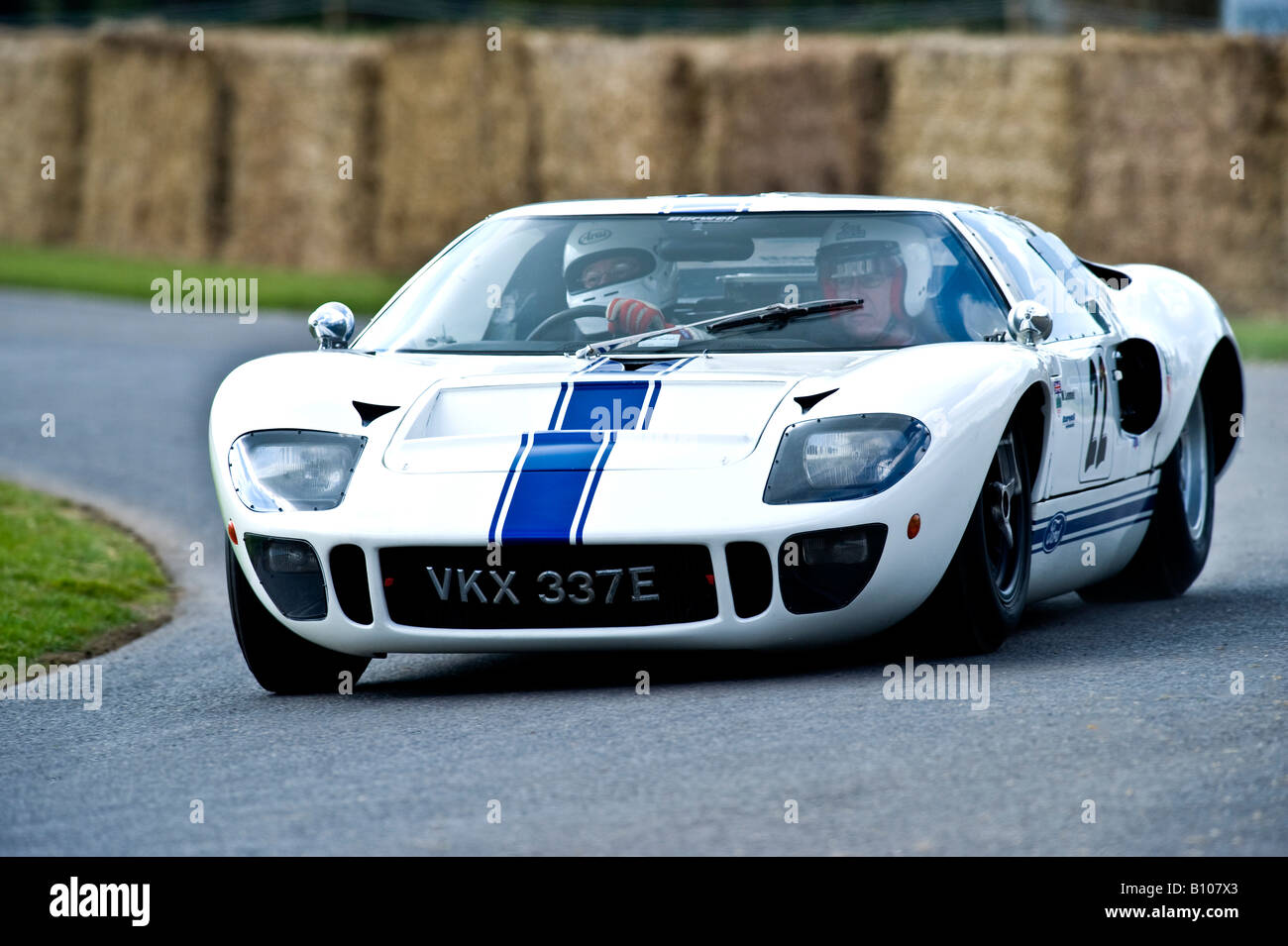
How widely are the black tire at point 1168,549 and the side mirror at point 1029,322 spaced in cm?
120

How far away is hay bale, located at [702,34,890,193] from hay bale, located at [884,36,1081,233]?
0.86ft

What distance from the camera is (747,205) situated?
6758 mm

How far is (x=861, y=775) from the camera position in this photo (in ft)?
14.6

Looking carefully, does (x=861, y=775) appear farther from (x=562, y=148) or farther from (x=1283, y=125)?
(x=562, y=148)

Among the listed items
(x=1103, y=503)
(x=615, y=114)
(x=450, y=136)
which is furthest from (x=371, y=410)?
(x=450, y=136)

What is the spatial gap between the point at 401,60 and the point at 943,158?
7341 mm

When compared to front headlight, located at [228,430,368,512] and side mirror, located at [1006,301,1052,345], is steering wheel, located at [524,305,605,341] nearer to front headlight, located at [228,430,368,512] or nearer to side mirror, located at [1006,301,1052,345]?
front headlight, located at [228,430,368,512]

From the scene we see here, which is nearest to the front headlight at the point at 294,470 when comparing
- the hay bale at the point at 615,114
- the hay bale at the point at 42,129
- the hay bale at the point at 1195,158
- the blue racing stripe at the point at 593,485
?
the blue racing stripe at the point at 593,485

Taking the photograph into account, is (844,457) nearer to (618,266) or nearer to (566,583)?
(566,583)

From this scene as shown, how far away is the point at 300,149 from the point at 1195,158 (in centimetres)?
1188

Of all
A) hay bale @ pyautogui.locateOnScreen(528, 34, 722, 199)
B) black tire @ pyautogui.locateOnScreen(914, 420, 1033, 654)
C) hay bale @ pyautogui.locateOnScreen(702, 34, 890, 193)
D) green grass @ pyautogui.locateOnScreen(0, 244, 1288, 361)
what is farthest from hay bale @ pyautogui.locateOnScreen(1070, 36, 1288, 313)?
black tire @ pyautogui.locateOnScreen(914, 420, 1033, 654)

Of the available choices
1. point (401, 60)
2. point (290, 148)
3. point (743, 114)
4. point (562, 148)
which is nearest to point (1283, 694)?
point (743, 114)

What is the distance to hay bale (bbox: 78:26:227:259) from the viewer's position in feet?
97.5

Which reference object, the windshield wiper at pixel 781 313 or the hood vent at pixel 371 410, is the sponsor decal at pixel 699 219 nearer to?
the windshield wiper at pixel 781 313
